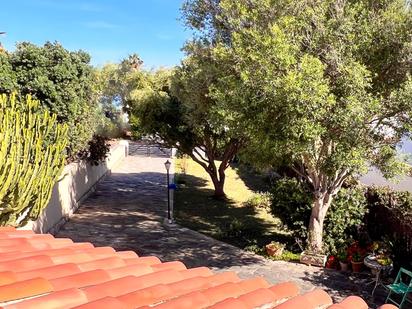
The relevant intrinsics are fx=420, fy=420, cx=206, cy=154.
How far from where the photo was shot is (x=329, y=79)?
1019 cm

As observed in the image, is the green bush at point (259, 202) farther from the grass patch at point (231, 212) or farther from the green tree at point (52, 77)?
the green tree at point (52, 77)

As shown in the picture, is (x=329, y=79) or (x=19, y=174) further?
(x=329, y=79)

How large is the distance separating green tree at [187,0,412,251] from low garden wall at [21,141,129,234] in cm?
688

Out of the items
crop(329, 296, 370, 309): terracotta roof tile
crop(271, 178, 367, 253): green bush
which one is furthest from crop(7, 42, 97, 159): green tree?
crop(329, 296, 370, 309): terracotta roof tile

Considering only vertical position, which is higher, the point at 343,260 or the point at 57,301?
the point at 57,301

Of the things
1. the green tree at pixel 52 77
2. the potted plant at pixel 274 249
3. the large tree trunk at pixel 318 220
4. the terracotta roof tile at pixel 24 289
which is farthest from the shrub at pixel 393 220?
the green tree at pixel 52 77

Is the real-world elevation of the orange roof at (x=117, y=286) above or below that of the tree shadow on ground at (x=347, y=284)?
above

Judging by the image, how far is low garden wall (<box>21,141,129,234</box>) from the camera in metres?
14.1

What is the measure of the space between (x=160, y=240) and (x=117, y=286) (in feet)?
36.5

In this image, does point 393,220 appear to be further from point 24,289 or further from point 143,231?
point 24,289

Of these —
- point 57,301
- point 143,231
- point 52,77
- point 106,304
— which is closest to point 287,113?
point 106,304

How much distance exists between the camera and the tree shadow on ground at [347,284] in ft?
34.9

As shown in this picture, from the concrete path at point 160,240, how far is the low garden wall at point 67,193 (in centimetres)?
41

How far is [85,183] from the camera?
68.7ft
